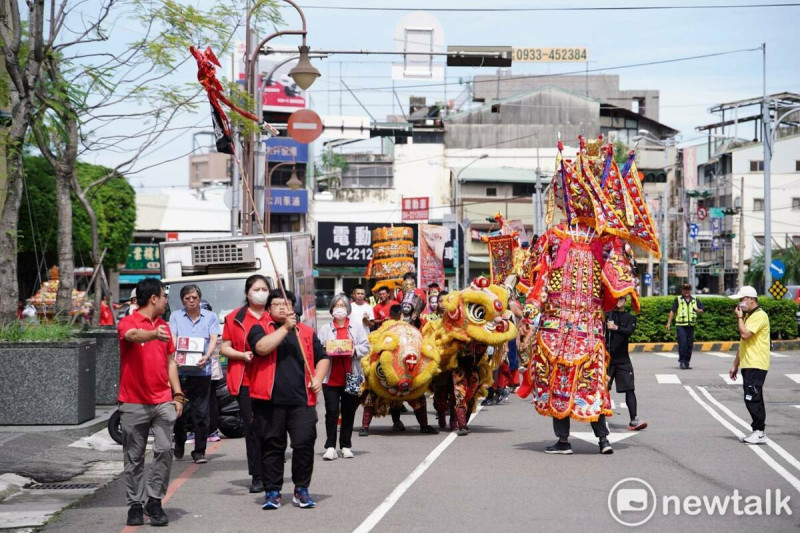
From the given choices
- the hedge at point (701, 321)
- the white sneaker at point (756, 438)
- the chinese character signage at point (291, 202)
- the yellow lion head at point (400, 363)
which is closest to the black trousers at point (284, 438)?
the yellow lion head at point (400, 363)

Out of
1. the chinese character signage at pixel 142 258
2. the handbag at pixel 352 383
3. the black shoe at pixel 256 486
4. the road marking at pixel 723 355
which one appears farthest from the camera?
the chinese character signage at pixel 142 258

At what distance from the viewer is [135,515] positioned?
8562 mm

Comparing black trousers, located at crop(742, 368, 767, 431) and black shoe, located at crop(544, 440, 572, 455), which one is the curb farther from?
black shoe, located at crop(544, 440, 572, 455)

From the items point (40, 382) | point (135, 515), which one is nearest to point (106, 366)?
point (40, 382)

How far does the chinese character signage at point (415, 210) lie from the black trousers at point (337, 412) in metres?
41.4

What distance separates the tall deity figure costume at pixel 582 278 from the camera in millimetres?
11938

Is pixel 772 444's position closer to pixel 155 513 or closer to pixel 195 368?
pixel 195 368

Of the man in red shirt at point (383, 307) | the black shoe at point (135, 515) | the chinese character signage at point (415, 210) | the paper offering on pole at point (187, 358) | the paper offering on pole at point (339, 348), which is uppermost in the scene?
the chinese character signage at point (415, 210)

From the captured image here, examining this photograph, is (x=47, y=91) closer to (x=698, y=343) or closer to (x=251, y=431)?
(x=251, y=431)

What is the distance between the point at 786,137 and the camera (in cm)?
7494

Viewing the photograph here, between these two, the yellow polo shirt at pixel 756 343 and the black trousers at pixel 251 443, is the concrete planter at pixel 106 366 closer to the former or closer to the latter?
the black trousers at pixel 251 443

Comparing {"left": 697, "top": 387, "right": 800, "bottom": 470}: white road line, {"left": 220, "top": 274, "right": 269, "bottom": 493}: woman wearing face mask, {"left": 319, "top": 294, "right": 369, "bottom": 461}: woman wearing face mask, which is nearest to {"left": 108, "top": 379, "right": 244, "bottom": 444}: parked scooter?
{"left": 319, "top": 294, "right": 369, "bottom": 461}: woman wearing face mask

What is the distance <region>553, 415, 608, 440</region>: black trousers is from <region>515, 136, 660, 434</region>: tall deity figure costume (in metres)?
0.16

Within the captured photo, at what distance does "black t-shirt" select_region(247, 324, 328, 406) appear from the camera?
29.5 ft
